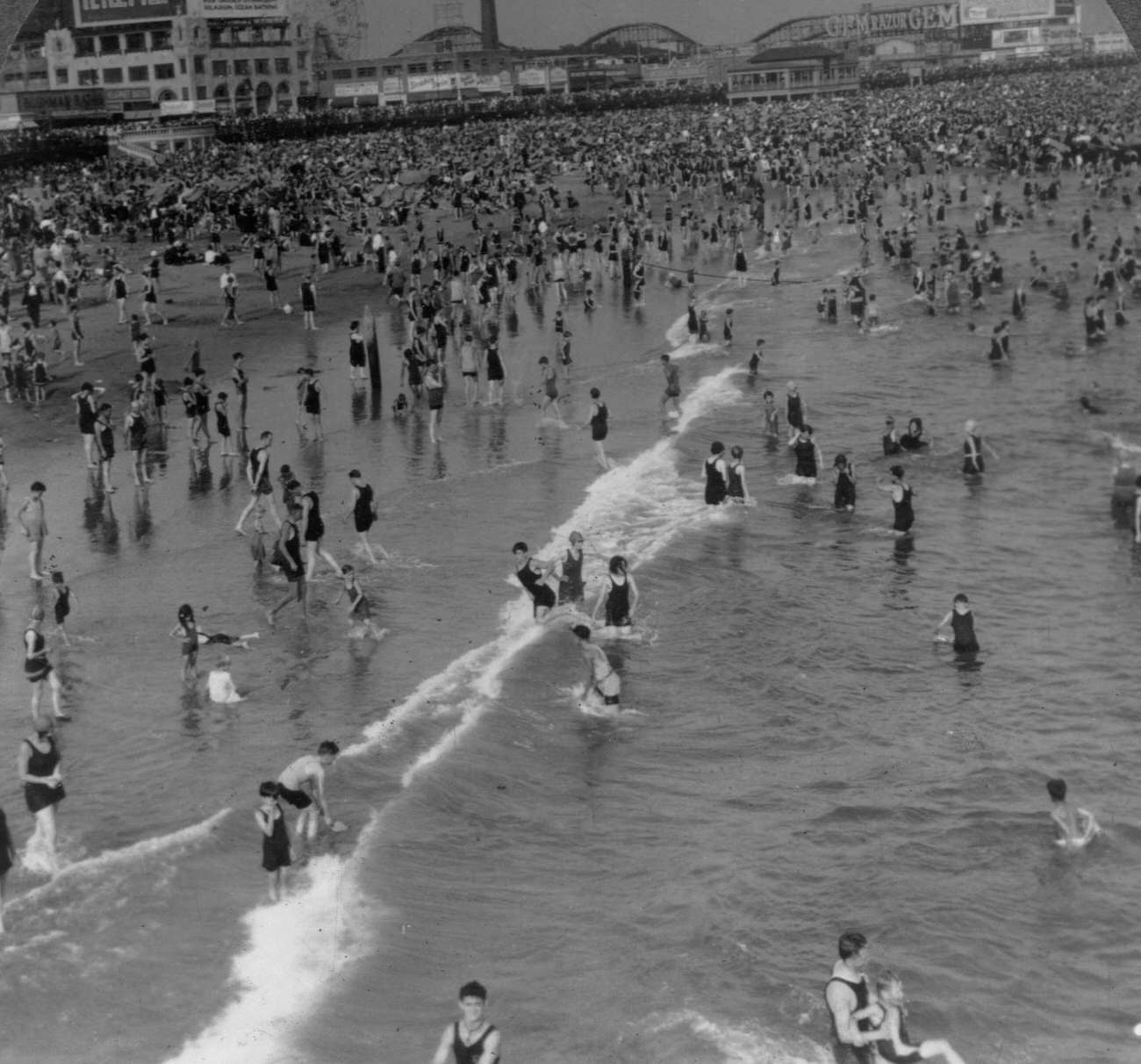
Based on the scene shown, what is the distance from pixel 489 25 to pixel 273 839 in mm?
166417

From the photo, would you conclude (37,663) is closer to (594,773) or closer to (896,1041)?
(594,773)

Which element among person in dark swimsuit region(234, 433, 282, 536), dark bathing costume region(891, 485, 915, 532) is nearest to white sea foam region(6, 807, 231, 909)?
person in dark swimsuit region(234, 433, 282, 536)

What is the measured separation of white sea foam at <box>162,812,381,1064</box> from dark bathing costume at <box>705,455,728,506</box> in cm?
1078

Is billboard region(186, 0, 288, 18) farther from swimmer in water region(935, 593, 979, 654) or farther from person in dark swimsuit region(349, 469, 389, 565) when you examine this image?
swimmer in water region(935, 593, 979, 654)

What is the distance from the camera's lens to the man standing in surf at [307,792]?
11695mm

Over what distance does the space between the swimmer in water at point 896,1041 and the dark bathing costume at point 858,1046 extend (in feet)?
0.20

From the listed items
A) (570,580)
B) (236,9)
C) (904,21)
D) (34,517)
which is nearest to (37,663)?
(34,517)

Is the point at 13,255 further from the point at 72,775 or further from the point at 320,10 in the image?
the point at 320,10

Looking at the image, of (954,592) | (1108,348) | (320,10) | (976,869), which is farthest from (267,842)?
(320,10)

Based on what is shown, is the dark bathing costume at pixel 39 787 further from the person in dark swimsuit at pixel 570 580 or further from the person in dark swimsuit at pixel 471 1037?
the person in dark swimsuit at pixel 570 580

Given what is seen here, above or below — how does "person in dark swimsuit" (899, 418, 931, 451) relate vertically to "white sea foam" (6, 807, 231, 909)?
above

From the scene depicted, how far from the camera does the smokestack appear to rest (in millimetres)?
162250

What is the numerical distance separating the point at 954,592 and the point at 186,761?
9.90m

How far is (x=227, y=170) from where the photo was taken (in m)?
69.6
